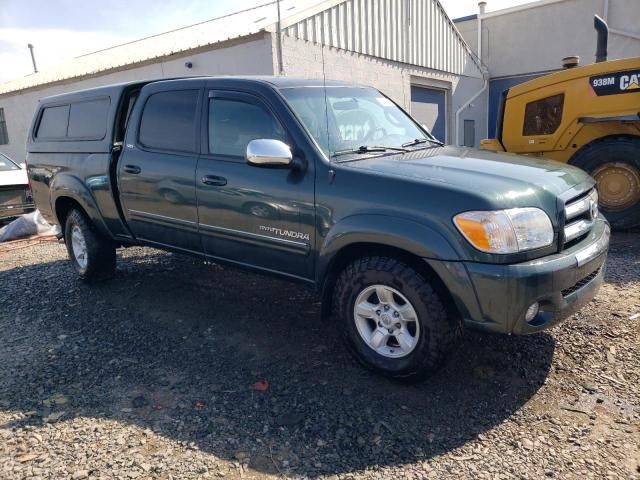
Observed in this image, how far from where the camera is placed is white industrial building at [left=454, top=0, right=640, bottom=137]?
48.0ft

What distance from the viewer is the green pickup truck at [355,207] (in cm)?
273

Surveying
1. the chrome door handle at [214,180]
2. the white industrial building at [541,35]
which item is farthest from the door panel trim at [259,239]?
the white industrial building at [541,35]

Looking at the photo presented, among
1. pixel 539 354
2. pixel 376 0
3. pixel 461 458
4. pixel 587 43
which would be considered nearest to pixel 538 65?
pixel 587 43

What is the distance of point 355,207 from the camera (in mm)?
3096

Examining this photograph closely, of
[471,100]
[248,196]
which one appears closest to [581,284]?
[248,196]

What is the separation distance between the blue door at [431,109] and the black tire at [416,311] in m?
11.3

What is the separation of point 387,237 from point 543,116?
17.6ft

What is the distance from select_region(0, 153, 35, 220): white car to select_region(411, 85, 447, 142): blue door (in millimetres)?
9462

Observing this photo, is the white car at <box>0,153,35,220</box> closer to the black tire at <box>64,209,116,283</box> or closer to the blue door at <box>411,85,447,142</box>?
the black tire at <box>64,209,116,283</box>

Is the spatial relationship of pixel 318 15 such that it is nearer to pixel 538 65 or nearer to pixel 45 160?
pixel 45 160

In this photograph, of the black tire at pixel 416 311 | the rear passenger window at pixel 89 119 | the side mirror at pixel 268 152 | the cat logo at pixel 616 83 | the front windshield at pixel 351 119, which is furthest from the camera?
the cat logo at pixel 616 83

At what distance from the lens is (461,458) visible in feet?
8.23

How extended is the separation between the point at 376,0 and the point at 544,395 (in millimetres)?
11066

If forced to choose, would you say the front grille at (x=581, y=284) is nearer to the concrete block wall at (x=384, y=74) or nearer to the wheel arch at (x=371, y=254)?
the wheel arch at (x=371, y=254)
